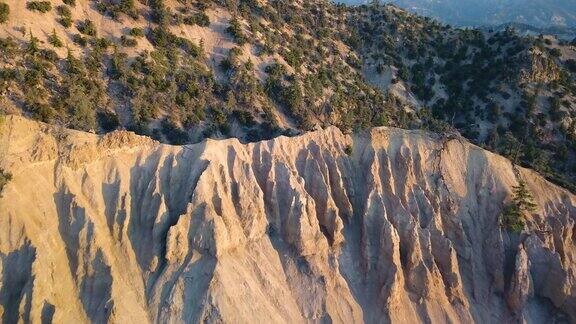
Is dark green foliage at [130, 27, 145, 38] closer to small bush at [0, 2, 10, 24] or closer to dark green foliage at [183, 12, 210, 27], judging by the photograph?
dark green foliage at [183, 12, 210, 27]

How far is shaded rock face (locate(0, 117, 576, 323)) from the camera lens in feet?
82.5

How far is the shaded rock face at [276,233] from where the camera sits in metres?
25.2

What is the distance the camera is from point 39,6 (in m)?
42.8

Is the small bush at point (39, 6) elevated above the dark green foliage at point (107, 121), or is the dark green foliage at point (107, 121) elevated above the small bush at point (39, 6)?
the small bush at point (39, 6)

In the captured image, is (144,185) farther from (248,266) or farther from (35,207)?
(248,266)

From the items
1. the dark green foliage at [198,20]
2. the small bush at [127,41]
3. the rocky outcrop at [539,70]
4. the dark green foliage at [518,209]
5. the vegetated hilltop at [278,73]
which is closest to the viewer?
the dark green foliage at [518,209]

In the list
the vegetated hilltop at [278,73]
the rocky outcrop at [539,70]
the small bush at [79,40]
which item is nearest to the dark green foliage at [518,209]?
the vegetated hilltop at [278,73]

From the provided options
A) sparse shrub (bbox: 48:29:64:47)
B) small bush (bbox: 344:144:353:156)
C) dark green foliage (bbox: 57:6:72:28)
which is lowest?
small bush (bbox: 344:144:353:156)

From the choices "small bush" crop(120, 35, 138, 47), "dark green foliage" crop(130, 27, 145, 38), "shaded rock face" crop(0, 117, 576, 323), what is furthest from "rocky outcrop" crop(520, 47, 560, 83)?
"small bush" crop(120, 35, 138, 47)

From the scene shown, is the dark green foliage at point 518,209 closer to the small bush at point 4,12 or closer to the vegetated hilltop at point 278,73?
the vegetated hilltop at point 278,73

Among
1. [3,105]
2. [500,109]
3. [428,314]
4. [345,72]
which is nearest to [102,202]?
[3,105]

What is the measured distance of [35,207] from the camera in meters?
25.5

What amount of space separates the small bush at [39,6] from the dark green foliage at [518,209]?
142ft

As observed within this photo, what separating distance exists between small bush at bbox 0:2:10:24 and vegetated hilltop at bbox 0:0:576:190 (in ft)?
1.65
